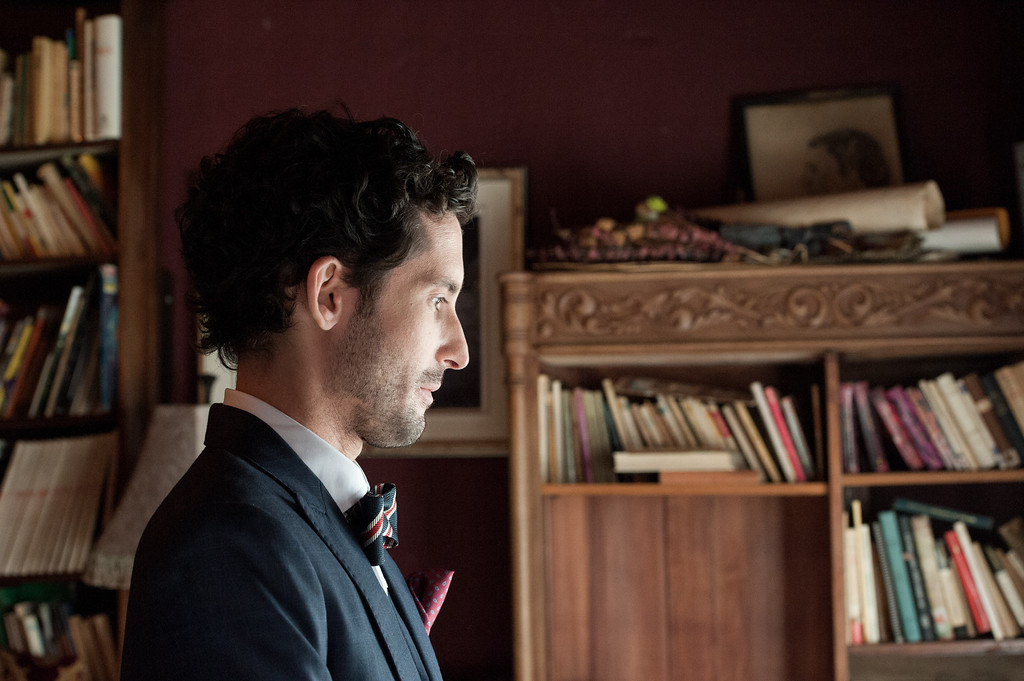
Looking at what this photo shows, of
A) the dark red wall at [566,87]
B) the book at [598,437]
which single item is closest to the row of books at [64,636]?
the dark red wall at [566,87]

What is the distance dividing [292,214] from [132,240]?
1686 millimetres

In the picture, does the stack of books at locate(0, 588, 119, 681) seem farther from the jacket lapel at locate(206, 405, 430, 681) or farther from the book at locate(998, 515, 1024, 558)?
the book at locate(998, 515, 1024, 558)

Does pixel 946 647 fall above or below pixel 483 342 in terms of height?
below

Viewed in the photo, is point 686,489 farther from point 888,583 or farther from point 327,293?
point 327,293

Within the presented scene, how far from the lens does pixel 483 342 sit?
7.93 ft

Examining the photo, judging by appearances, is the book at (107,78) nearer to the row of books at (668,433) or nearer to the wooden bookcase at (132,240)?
the wooden bookcase at (132,240)

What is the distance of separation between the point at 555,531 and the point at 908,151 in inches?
60.7

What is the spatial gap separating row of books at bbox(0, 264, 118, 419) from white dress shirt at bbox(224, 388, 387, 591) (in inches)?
64.2

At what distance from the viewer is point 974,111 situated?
233cm

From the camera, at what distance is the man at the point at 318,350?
0.75 metres

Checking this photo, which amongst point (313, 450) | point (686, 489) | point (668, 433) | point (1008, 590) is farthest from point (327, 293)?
point (1008, 590)

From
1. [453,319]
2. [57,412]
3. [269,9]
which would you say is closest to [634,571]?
[453,319]

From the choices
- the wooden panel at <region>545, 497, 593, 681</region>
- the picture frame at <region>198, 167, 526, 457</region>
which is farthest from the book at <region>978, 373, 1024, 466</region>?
the picture frame at <region>198, 167, 526, 457</region>

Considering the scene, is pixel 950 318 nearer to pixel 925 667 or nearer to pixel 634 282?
pixel 634 282
